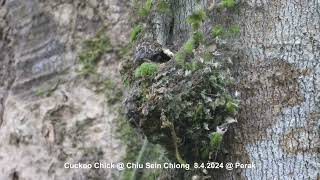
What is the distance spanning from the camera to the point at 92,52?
221cm

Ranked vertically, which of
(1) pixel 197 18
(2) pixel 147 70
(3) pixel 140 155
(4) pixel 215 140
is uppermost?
(1) pixel 197 18

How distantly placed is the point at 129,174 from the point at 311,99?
113cm

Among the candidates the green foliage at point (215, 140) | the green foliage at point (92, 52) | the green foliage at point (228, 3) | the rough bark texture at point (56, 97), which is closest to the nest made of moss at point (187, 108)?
the green foliage at point (215, 140)

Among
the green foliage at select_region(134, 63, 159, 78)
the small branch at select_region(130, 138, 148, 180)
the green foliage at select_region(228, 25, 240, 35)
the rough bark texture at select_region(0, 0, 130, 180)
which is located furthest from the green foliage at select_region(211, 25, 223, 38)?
the rough bark texture at select_region(0, 0, 130, 180)

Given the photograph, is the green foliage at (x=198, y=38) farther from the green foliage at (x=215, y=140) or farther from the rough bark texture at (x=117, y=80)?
the green foliage at (x=215, y=140)

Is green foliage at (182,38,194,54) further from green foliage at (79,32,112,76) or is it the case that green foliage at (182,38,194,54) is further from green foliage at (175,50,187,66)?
green foliage at (79,32,112,76)

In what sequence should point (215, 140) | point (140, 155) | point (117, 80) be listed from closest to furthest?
point (215, 140) < point (140, 155) < point (117, 80)

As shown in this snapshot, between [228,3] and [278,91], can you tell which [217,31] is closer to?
[228,3]

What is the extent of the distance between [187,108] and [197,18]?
0.20 meters

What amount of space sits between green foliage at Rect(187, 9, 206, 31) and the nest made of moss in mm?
85

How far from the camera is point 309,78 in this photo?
1.03 metres

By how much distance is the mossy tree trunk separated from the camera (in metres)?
1.01

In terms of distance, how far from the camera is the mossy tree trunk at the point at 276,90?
1.01 metres

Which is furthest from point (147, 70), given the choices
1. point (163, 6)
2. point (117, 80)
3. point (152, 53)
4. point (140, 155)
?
point (117, 80)
